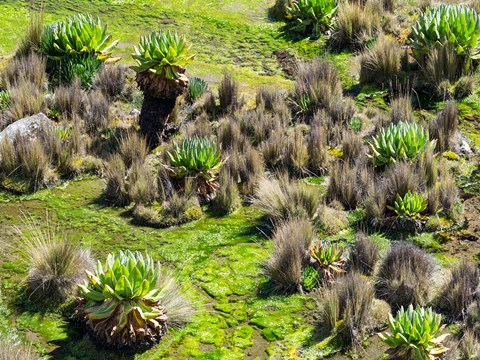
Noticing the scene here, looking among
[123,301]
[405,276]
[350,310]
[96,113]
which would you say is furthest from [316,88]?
[123,301]

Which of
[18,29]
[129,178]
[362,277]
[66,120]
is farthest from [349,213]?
[18,29]

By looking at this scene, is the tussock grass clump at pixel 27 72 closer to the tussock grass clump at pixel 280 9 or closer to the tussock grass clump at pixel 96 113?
the tussock grass clump at pixel 96 113

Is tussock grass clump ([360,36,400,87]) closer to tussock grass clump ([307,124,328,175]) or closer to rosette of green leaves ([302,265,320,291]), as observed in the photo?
tussock grass clump ([307,124,328,175])

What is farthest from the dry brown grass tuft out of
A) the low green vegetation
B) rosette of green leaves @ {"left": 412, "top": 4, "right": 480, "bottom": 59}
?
rosette of green leaves @ {"left": 412, "top": 4, "right": 480, "bottom": 59}

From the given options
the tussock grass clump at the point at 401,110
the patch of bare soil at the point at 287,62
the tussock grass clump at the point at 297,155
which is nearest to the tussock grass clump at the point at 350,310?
the tussock grass clump at the point at 297,155

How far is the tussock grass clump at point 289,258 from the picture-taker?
22.0 ft

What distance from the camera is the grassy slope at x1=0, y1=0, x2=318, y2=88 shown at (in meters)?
11.9

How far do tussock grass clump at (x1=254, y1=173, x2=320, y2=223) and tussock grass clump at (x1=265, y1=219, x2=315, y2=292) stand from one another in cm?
65

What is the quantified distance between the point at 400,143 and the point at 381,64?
8.60 ft

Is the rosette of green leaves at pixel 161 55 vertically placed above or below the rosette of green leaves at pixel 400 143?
above

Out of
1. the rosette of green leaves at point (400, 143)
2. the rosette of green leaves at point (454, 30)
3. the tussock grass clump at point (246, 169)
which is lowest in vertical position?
the tussock grass clump at point (246, 169)

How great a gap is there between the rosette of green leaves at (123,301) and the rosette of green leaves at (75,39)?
5.65 meters

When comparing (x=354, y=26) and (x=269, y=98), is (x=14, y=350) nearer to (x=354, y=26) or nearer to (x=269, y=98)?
(x=269, y=98)

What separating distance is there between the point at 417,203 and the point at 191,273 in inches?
92.8
